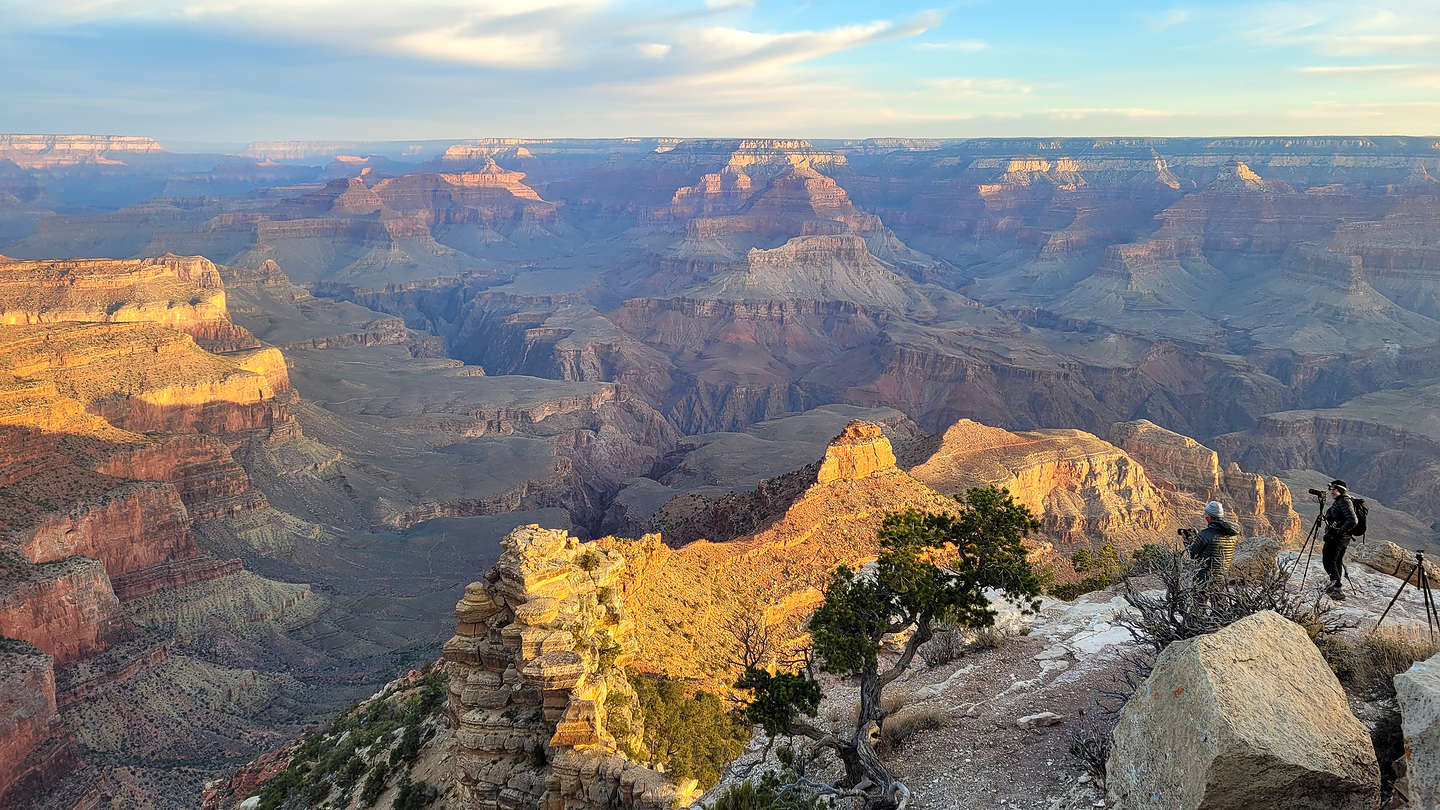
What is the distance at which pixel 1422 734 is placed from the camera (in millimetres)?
7559

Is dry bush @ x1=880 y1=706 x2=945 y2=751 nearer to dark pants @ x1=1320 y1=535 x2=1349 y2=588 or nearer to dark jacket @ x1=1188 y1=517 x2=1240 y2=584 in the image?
dark jacket @ x1=1188 y1=517 x2=1240 y2=584

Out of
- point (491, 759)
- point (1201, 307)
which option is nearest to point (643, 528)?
point (491, 759)

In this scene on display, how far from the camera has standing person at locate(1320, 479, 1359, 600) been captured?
14.3 metres

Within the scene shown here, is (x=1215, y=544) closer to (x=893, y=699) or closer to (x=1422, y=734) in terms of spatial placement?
(x=893, y=699)

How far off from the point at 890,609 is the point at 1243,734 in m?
7.23

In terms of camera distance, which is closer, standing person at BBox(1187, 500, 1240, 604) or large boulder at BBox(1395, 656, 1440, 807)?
large boulder at BBox(1395, 656, 1440, 807)

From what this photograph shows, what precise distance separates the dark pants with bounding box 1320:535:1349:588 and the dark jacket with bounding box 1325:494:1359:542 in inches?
2.8

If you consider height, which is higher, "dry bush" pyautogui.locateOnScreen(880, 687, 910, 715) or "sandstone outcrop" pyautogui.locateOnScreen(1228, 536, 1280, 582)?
"sandstone outcrop" pyautogui.locateOnScreen(1228, 536, 1280, 582)

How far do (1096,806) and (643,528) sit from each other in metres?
72.0

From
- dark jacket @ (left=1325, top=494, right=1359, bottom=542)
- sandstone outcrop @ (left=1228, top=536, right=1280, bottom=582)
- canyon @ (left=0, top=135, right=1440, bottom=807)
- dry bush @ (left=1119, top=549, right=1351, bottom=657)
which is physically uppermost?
dark jacket @ (left=1325, top=494, right=1359, bottom=542)

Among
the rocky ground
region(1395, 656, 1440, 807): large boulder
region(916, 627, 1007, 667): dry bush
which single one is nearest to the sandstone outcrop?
the rocky ground

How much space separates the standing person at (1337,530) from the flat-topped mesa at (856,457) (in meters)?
29.1

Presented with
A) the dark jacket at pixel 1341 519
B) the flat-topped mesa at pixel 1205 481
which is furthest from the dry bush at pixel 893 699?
the flat-topped mesa at pixel 1205 481

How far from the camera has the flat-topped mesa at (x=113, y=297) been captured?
107m
